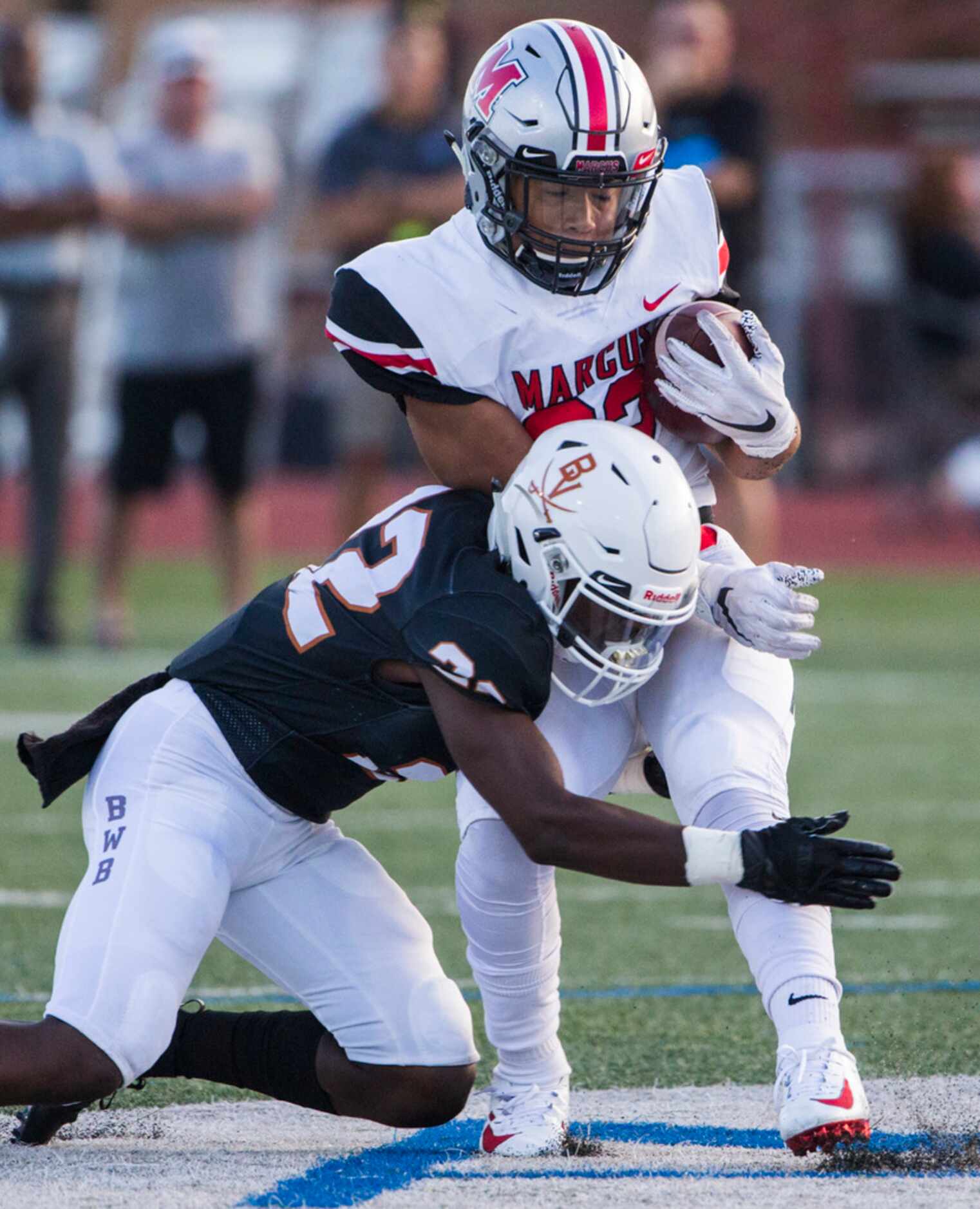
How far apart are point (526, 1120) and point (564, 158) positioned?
4.71 ft

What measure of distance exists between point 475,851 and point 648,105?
120cm

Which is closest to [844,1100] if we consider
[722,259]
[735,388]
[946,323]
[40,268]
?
[735,388]

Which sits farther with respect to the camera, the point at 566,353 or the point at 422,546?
the point at 566,353

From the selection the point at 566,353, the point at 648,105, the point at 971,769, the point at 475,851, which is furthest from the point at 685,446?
the point at 971,769

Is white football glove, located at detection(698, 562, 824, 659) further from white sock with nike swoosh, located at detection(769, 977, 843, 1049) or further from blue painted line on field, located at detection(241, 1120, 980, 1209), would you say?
blue painted line on field, located at detection(241, 1120, 980, 1209)

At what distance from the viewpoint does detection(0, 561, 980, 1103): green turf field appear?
3645 millimetres

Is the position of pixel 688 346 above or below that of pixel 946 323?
above

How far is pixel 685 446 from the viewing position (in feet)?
11.0

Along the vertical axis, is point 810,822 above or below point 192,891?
above

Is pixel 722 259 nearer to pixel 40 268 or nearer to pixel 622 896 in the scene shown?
pixel 622 896

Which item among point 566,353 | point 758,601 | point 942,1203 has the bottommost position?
point 942,1203

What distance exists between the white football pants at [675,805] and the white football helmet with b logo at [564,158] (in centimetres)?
60

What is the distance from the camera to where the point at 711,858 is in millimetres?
2770

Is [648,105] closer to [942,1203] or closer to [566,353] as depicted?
[566,353]
